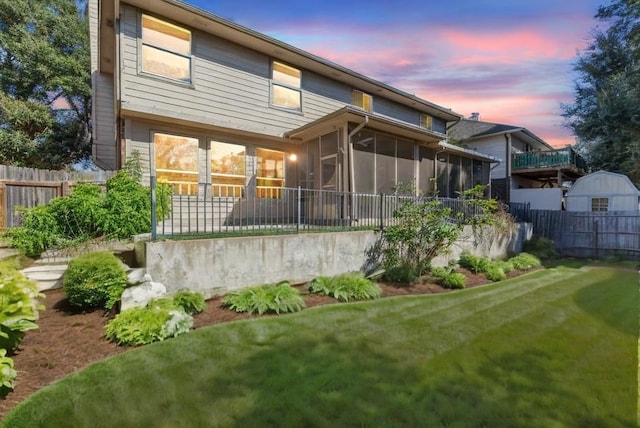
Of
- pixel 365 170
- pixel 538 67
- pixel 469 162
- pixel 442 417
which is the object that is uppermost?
pixel 538 67

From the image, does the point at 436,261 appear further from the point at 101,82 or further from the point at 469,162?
the point at 101,82

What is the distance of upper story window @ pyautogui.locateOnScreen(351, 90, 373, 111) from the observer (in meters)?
13.3

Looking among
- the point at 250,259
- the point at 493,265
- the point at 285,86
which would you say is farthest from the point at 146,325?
the point at 285,86

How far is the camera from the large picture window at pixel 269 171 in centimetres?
1073

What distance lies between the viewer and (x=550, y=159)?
722 inches

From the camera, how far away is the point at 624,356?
3.67 m

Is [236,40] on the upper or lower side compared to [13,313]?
upper

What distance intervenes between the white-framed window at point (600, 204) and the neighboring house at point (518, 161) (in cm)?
201

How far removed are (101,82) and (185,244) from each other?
9.68 meters

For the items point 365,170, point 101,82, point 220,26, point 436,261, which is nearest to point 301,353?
point 436,261

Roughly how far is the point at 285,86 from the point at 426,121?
8.78 meters

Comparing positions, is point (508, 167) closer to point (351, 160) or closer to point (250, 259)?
point (351, 160)

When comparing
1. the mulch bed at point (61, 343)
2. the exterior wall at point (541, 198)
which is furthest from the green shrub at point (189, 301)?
the exterior wall at point (541, 198)

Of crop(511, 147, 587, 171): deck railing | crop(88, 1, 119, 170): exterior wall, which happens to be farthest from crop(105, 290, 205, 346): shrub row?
crop(511, 147, 587, 171): deck railing
